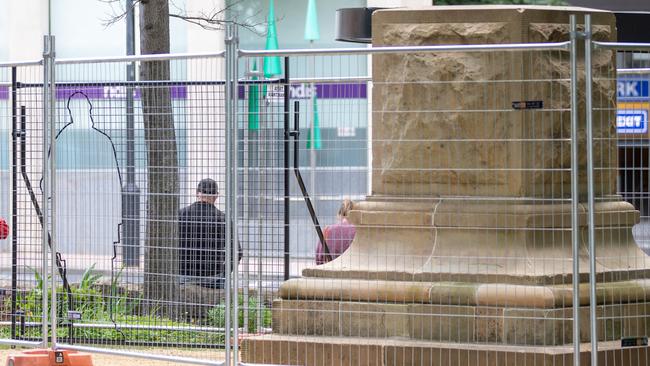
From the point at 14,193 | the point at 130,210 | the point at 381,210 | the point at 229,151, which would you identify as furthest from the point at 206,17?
the point at 229,151

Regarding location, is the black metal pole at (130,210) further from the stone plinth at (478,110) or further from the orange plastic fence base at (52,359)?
the stone plinth at (478,110)

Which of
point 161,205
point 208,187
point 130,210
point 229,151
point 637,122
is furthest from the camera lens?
point 637,122

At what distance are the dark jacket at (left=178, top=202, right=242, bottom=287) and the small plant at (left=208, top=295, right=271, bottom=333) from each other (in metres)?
0.23

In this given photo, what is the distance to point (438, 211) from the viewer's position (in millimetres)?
8469

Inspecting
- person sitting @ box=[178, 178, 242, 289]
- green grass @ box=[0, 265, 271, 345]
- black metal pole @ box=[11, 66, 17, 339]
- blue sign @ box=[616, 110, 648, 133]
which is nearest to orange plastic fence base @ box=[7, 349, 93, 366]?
green grass @ box=[0, 265, 271, 345]

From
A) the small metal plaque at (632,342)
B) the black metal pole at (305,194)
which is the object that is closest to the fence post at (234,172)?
the black metal pole at (305,194)

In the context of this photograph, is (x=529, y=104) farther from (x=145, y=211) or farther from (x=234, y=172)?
(x=145, y=211)

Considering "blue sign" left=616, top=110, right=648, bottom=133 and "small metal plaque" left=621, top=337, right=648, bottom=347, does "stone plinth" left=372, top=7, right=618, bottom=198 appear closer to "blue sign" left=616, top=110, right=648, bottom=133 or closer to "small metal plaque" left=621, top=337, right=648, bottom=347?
"blue sign" left=616, top=110, right=648, bottom=133

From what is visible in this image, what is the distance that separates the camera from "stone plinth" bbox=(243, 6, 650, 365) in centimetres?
816

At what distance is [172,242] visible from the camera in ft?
30.2

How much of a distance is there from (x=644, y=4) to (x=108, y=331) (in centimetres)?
1331

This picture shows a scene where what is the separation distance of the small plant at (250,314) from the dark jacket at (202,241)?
23cm

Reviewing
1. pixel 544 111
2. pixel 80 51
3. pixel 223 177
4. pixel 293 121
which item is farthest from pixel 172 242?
pixel 80 51

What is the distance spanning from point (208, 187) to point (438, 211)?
1588 millimetres
